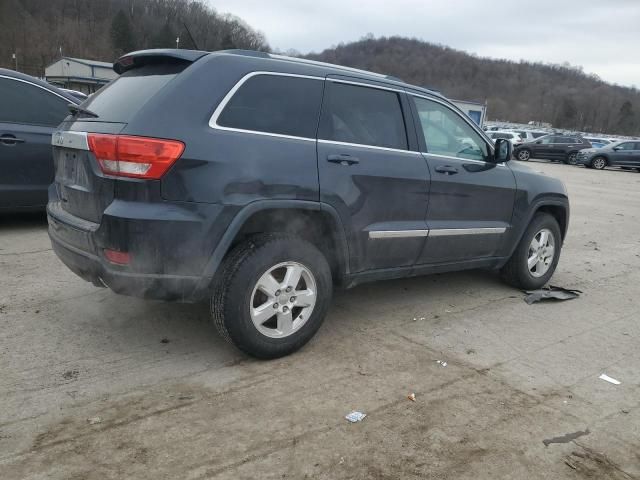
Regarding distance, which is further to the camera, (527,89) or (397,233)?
(527,89)

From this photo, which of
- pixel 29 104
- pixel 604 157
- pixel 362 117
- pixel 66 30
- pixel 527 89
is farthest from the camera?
pixel 527 89

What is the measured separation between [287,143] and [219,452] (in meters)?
1.78

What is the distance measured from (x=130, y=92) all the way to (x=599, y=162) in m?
27.4

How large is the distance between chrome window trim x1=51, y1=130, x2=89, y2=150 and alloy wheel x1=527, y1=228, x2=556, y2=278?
392 cm

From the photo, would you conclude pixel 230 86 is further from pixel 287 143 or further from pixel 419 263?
pixel 419 263

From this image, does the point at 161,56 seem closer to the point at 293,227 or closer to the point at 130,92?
the point at 130,92

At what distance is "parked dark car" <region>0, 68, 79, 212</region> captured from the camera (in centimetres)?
602

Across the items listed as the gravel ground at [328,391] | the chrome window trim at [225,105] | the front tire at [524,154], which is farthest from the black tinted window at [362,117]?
the front tire at [524,154]

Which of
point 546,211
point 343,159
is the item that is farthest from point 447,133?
point 546,211

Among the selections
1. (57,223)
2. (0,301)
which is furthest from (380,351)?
(0,301)

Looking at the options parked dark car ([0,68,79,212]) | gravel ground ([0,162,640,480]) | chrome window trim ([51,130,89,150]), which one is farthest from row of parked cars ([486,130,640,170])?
chrome window trim ([51,130,89,150])

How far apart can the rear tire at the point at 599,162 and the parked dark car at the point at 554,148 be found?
1.67 metres

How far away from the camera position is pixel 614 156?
85.6 ft

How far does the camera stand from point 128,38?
3287 inches
